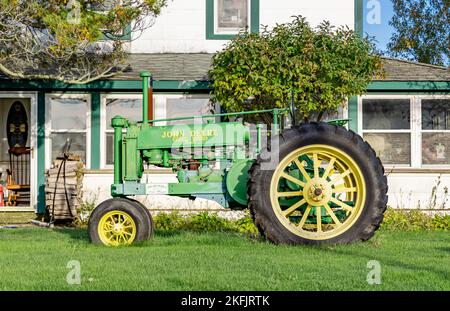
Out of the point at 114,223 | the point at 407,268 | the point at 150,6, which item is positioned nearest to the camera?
the point at 407,268

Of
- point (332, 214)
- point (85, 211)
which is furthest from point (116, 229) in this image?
point (85, 211)

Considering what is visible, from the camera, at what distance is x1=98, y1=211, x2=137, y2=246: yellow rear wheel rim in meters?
8.67

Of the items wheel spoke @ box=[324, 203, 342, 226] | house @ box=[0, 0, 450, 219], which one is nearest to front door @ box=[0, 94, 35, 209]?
house @ box=[0, 0, 450, 219]

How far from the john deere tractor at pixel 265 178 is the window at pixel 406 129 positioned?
520 cm

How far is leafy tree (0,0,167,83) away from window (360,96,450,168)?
4.65 meters

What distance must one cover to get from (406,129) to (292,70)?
3.20 metres

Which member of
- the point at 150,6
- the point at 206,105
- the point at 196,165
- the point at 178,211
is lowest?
the point at 178,211

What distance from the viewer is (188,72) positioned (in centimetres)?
1413

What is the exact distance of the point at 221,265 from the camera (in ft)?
22.7

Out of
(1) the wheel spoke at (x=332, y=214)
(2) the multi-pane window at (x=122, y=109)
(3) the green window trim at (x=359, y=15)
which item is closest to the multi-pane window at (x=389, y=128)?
(3) the green window trim at (x=359, y=15)

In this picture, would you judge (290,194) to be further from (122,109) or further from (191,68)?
(122,109)
